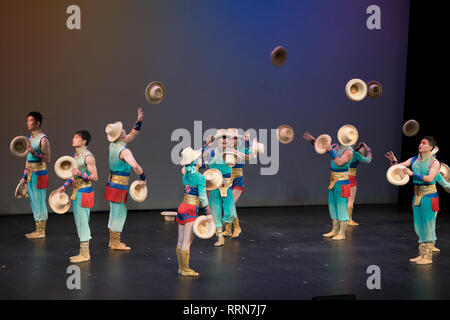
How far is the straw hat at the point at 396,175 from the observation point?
687 centimetres

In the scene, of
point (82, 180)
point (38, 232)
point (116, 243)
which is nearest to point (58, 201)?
point (82, 180)

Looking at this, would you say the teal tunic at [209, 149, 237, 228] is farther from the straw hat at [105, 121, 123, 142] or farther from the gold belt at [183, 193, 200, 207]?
the gold belt at [183, 193, 200, 207]

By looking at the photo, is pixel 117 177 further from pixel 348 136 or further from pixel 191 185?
pixel 348 136

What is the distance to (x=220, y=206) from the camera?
26.2 feet

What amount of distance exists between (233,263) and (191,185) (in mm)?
1294

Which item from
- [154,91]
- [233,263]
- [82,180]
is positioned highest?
[154,91]

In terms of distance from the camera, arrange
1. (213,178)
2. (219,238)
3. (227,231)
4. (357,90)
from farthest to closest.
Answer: (357,90)
(227,231)
(219,238)
(213,178)

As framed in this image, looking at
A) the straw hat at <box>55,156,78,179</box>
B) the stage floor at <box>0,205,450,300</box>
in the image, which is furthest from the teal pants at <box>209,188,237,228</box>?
the straw hat at <box>55,156,78,179</box>

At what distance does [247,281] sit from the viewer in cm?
616

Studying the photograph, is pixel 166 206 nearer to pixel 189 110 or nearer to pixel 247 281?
pixel 189 110

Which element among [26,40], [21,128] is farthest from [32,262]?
[26,40]

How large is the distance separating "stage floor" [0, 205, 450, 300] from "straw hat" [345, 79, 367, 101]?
1.91m

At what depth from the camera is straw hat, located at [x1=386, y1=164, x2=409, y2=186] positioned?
6867 mm

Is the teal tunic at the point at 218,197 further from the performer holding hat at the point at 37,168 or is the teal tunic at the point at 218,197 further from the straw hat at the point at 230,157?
the performer holding hat at the point at 37,168
